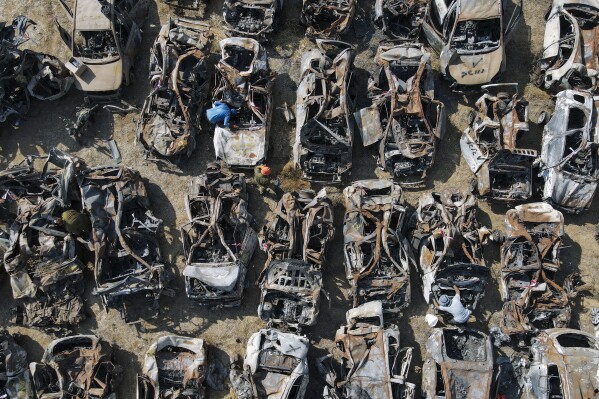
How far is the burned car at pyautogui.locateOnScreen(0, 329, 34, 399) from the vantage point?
1217 centimetres

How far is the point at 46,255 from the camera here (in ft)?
42.2

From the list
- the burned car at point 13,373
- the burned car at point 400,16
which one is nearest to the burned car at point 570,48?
the burned car at point 400,16

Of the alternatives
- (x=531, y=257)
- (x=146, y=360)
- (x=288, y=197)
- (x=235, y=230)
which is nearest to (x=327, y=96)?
(x=288, y=197)

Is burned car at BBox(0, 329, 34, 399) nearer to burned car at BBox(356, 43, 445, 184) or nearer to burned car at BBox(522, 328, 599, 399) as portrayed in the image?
burned car at BBox(356, 43, 445, 184)

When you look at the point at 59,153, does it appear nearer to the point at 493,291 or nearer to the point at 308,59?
the point at 308,59

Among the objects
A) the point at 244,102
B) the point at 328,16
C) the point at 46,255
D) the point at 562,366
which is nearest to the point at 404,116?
the point at 328,16

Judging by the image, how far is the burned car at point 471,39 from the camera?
45.7 ft

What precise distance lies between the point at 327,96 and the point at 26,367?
29.4ft

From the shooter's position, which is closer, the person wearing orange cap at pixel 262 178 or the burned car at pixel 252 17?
the person wearing orange cap at pixel 262 178

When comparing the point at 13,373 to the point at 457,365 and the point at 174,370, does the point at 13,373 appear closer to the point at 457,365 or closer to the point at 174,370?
the point at 174,370

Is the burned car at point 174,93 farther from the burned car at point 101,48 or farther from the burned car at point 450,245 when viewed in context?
the burned car at point 450,245

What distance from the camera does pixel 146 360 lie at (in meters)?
12.1

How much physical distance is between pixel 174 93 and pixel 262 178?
9.77 feet

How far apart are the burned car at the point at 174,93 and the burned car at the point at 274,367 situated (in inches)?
194
